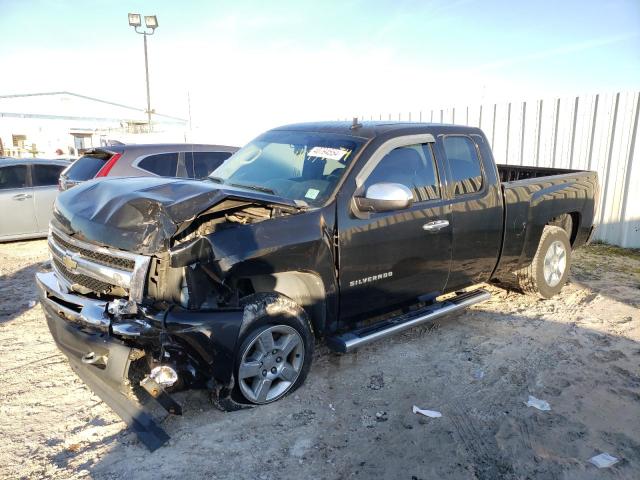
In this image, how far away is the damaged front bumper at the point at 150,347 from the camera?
291 cm

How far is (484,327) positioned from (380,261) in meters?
1.83

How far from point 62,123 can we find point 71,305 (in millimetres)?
40818

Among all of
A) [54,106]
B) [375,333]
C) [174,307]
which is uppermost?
[54,106]

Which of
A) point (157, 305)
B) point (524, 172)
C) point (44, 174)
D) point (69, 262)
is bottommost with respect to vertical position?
point (157, 305)

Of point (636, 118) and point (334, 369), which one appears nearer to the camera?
point (334, 369)

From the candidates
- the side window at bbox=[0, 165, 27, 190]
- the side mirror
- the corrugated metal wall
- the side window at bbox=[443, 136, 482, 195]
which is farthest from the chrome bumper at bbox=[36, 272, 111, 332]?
the corrugated metal wall

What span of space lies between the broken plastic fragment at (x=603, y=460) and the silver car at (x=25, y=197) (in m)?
9.01

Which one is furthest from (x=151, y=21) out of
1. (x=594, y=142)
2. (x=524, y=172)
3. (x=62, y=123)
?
(x=62, y=123)

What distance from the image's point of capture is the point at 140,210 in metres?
3.07

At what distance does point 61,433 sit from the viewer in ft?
10.2

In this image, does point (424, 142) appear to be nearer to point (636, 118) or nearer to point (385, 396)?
point (385, 396)

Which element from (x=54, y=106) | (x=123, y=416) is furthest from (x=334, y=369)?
(x=54, y=106)

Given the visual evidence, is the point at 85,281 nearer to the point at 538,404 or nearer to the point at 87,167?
the point at 538,404

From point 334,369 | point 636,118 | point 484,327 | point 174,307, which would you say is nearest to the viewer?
point 174,307
